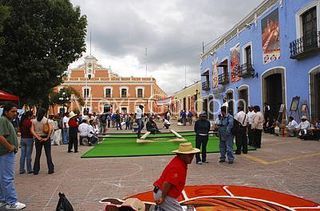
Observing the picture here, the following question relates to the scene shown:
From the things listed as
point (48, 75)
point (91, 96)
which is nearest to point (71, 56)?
point (48, 75)

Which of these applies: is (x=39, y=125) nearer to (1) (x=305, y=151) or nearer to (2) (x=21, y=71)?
(1) (x=305, y=151)

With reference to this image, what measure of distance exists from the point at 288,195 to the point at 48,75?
18461mm

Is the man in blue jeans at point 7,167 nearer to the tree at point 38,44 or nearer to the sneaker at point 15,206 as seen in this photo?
the sneaker at point 15,206

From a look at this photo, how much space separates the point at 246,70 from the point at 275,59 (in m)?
3.95

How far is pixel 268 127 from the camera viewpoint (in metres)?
21.8

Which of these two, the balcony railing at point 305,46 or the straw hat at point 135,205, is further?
the balcony railing at point 305,46

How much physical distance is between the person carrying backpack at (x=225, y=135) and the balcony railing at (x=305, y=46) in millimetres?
8509

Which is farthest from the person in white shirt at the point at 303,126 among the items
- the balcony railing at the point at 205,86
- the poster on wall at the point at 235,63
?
the balcony railing at the point at 205,86

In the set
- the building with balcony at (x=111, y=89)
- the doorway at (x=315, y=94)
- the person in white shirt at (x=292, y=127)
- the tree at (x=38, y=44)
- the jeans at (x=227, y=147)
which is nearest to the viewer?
the jeans at (x=227, y=147)

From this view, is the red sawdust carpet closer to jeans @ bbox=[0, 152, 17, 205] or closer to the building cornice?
jeans @ bbox=[0, 152, 17, 205]

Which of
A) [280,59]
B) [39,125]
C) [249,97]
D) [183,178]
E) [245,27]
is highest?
[245,27]

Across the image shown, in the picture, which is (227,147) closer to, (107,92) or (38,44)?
(38,44)

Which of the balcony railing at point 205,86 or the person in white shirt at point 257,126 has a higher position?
the balcony railing at point 205,86

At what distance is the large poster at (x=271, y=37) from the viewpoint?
21266mm
